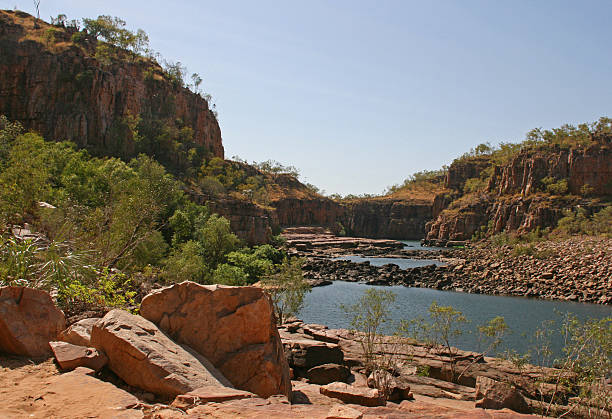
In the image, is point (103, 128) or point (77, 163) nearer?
point (77, 163)

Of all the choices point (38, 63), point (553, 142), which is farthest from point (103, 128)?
point (553, 142)

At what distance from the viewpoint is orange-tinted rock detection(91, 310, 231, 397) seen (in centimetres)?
643

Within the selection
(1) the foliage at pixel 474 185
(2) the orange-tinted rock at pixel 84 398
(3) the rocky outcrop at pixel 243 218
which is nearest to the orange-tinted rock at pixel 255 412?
(2) the orange-tinted rock at pixel 84 398

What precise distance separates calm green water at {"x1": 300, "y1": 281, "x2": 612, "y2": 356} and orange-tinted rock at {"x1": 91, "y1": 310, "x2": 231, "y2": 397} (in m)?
18.2

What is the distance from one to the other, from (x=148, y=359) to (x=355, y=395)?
439cm

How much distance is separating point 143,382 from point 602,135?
349 feet

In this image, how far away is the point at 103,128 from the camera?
198 ft

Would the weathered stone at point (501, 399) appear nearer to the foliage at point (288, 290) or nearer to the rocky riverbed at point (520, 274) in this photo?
the foliage at point (288, 290)

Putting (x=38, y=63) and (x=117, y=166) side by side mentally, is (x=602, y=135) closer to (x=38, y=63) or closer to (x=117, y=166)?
(x=117, y=166)

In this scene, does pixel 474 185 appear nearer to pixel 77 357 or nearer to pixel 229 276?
pixel 229 276

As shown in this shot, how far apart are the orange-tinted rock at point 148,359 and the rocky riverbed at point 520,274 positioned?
37374 millimetres

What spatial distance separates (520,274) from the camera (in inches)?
1714

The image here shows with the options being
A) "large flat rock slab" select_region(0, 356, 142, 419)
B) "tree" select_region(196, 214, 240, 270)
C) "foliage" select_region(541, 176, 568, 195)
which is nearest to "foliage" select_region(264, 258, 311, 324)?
"tree" select_region(196, 214, 240, 270)

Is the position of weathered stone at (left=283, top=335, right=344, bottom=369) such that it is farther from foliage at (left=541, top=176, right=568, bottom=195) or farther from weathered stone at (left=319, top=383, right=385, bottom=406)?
foliage at (left=541, top=176, right=568, bottom=195)
